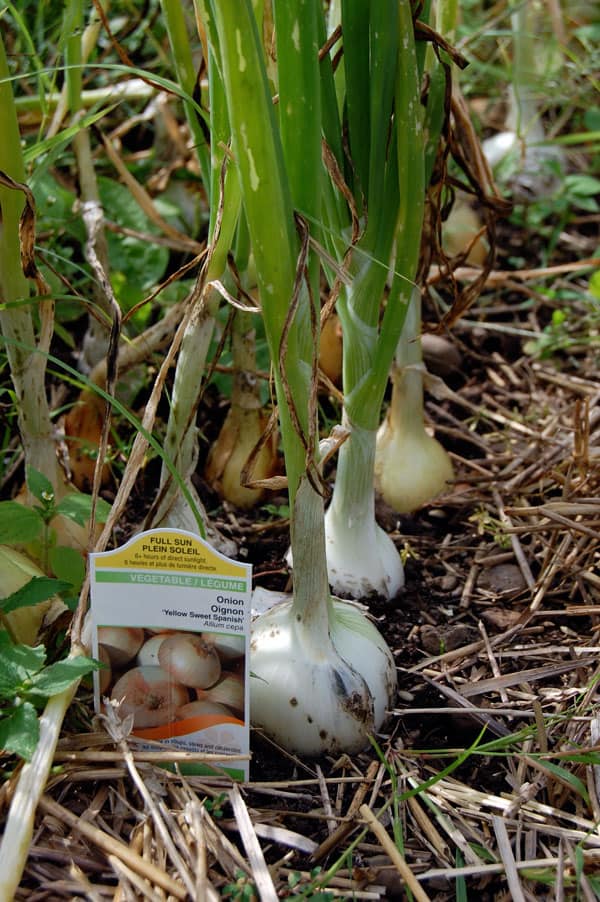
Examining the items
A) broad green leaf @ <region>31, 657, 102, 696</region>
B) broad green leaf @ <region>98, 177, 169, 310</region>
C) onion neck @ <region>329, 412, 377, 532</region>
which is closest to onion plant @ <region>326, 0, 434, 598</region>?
onion neck @ <region>329, 412, 377, 532</region>

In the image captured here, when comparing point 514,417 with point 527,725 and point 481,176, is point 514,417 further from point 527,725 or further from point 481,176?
point 527,725

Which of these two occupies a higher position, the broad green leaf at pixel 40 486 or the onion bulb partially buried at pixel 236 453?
the broad green leaf at pixel 40 486

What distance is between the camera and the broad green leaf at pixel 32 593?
2.74 feet

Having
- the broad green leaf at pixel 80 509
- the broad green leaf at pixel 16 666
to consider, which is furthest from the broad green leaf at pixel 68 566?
the broad green leaf at pixel 16 666

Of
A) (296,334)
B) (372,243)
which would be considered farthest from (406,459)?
(296,334)

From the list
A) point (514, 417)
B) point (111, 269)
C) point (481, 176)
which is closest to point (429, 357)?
point (514, 417)

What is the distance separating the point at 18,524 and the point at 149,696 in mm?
219

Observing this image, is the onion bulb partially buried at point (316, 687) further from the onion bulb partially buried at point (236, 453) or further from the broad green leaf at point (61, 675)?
the onion bulb partially buried at point (236, 453)

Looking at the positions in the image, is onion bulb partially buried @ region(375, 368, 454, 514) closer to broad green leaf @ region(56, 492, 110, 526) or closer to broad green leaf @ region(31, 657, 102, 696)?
broad green leaf @ region(56, 492, 110, 526)

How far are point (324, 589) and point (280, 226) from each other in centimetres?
36

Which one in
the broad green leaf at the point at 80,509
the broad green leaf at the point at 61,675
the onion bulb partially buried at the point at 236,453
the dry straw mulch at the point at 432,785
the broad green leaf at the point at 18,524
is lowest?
the dry straw mulch at the point at 432,785

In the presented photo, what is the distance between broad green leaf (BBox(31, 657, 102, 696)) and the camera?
0.77 m

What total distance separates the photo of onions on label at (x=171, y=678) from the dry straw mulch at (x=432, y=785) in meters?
0.03

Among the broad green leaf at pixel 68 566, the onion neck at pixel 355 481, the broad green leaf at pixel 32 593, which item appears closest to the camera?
the broad green leaf at pixel 32 593
